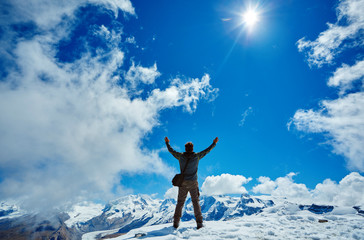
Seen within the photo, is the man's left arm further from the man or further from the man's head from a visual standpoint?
the man's head

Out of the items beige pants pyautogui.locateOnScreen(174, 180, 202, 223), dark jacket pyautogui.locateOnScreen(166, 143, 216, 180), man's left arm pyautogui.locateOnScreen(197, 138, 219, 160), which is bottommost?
beige pants pyautogui.locateOnScreen(174, 180, 202, 223)

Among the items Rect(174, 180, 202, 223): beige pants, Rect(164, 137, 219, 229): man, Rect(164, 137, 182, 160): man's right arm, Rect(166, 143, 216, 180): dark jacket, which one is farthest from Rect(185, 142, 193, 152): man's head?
Rect(174, 180, 202, 223): beige pants

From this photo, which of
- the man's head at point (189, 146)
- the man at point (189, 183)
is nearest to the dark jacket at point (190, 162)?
the man at point (189, 183)

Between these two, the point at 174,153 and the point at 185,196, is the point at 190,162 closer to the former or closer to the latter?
the point at 174,153

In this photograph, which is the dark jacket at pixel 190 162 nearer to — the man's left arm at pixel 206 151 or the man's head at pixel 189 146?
the man's left arm at pixel 206 151

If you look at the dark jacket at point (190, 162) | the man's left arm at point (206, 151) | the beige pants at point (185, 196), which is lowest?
the beige pants at point (185, 196)

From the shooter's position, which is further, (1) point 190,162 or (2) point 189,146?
(2) point 189,146

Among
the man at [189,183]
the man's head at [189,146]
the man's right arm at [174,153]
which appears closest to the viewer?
the man at [189,183]

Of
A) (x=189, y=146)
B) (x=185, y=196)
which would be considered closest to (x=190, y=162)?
(x=189, y=146)

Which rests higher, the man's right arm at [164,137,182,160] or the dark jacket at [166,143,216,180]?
the man's right arm at [164,137,182,160]

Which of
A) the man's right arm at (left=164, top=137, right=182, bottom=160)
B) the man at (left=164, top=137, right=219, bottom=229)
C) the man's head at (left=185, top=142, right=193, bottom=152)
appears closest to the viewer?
the man at (left=164, top=137, right=219, bottom=229)

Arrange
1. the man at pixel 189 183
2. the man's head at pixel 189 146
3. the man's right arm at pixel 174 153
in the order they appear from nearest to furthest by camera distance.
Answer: the man at pixel 189 183 → the man's head at pixel 189 146 → the man's right arm at pixel 174 153

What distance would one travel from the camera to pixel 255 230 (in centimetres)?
792

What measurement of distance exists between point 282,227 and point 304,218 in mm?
3605
